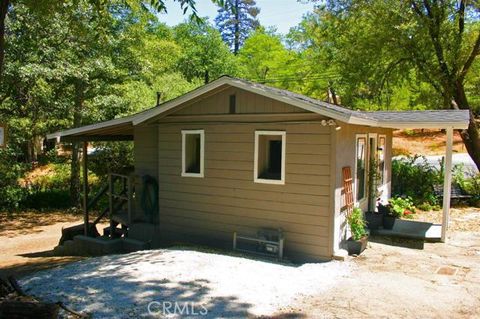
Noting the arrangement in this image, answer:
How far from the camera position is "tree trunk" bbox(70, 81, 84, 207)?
1545cm

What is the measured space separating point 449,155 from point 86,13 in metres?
10.9

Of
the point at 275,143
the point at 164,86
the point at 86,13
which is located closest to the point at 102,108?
the point at 86,13

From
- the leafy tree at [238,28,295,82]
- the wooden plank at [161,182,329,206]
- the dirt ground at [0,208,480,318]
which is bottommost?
the dirt ground at [0,208,480,318]

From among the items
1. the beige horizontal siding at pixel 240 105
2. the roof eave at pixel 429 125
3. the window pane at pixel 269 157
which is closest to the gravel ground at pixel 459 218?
the roof eave at pixel 429 125

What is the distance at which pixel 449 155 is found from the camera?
8680 millimetres

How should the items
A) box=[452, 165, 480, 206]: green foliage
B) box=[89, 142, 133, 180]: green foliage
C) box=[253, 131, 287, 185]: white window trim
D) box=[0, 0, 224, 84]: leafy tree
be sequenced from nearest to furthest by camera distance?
box=[0, 0, 224, 84]: leafy tree
box=[253, 131, 287, 185]: white window trim
box=[452, 165, 480, 206]: green foliage
box=[89, 142, 133, 180]: green foliage

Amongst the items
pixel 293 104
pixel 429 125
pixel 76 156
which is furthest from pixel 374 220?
pixel 76 156

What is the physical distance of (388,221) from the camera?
9.34 metres

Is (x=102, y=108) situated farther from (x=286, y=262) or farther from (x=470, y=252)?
(x=470, y=252)

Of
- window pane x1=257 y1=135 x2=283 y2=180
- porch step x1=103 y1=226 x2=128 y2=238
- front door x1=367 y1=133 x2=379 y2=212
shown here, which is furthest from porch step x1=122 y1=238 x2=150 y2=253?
front door x1=367 y1=133 x2=379 y2=212

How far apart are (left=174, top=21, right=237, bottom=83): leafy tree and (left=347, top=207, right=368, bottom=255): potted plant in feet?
97.8

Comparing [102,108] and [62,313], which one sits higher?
[102,108]

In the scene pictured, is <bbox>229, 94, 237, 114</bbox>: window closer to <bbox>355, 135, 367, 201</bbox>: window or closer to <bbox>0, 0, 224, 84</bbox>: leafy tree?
<bbox>0, 0, 224, 84</bbox>: leafy tree

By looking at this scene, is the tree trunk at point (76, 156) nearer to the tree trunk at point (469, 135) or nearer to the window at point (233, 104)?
the window at point (233, 104)
